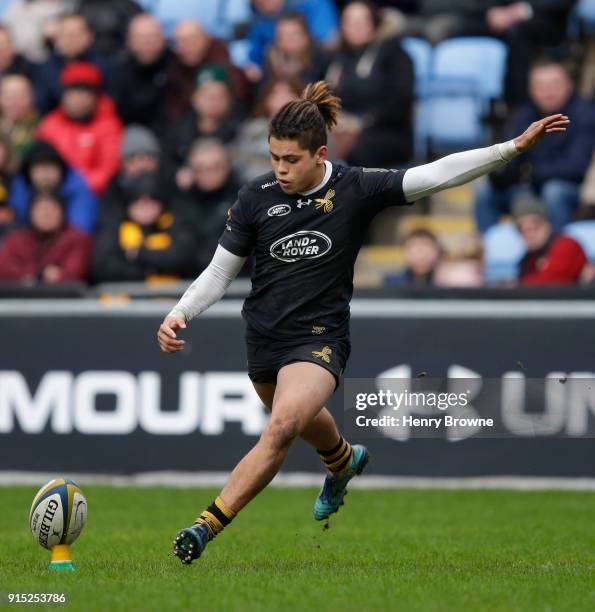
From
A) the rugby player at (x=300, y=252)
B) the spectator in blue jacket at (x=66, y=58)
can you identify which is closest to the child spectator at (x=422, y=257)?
the spectator in blue jacket at (x=66, y=58)

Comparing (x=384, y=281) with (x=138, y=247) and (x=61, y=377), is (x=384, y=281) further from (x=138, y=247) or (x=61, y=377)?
(x=61, y=377)

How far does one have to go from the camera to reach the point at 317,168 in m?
7.53

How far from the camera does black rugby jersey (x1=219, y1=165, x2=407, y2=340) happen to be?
24.8 feet

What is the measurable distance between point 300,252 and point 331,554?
1883 millimetres

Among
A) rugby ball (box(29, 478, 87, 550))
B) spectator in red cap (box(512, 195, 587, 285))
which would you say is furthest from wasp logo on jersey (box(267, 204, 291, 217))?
spectator in red cap (box(512, 195, 587, 285))

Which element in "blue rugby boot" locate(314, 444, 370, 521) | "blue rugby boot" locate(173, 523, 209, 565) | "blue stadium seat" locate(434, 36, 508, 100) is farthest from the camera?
"blue stadium seat" locate(434, 36, 508, 100)

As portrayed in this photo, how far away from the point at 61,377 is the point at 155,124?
463cm

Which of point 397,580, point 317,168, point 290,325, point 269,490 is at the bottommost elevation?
point 269,490

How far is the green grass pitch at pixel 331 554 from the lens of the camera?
6.41 m

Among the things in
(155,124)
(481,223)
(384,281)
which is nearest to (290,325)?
(384,281)

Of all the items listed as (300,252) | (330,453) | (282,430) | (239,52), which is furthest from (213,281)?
(239,52)

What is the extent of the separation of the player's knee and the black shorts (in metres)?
0.39

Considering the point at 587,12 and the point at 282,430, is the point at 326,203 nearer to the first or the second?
the point at 282,430

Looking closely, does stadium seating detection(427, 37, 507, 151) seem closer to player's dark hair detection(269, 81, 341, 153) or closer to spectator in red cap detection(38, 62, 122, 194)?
spectator in red cap detection(38, 62, 122, 194)
